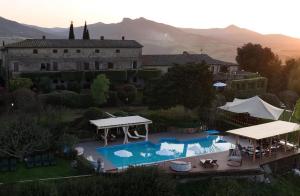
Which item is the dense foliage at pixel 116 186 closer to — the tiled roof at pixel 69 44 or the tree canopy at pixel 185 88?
the tree canopy at pixel 185 88

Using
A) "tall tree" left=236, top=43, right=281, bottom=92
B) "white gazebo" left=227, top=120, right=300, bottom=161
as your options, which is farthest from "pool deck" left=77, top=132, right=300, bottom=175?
"tall tree" left=236, top=43, right=281, bottom=92

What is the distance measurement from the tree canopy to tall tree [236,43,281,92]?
26.5 metres

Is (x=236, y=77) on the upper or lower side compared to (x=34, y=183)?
upper

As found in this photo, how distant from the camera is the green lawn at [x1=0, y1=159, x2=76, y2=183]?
2040cm

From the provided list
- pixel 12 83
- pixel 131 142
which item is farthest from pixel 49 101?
pixel 131 142

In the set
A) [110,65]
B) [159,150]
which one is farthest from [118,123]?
[110,65]

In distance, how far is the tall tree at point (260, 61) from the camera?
58.3 m

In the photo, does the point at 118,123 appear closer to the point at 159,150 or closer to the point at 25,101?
the point at 159,150

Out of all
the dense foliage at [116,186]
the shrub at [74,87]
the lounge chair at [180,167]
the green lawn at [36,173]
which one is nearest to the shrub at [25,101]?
the green lawn at [36,173]

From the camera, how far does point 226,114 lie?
35.6 metres

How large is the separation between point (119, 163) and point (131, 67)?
2682 centimetres

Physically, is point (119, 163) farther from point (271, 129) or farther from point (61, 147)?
point (271, 129)

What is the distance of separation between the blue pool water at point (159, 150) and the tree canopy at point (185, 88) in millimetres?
4771

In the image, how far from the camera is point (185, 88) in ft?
110
